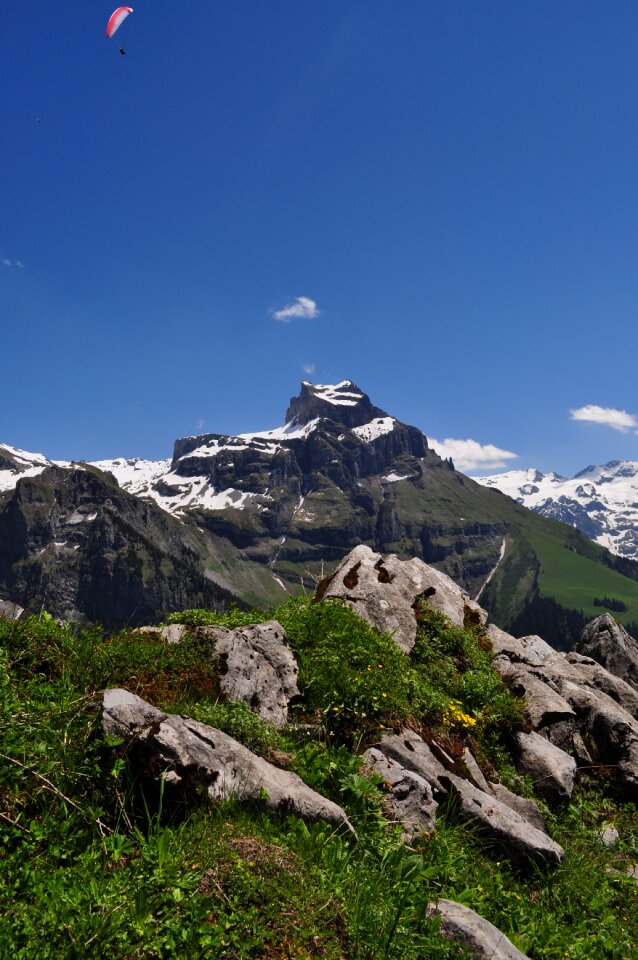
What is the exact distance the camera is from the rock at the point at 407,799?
29.5 feet

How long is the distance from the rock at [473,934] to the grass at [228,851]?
0.27m

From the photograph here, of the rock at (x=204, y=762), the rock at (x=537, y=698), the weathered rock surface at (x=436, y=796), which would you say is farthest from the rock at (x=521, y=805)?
the rock at (x=204, y=762)

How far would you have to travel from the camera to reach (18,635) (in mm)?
10367

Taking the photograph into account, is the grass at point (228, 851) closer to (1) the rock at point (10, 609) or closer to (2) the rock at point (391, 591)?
(1) the rock at point (10, 609)

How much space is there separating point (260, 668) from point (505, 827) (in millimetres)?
6035

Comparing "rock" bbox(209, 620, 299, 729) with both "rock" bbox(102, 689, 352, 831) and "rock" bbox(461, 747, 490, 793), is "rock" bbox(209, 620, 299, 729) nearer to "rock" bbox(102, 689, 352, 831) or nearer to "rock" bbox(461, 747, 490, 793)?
"rock" bbox(102, 689, 352, 831)

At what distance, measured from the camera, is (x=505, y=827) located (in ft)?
33.9

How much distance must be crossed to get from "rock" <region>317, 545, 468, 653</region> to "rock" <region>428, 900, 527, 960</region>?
33.4 feet

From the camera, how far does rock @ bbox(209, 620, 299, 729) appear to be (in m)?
11.8

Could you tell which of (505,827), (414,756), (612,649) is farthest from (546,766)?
(612,649)

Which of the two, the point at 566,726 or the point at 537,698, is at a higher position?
the point at 537,698

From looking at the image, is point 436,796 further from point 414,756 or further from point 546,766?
point 546,766

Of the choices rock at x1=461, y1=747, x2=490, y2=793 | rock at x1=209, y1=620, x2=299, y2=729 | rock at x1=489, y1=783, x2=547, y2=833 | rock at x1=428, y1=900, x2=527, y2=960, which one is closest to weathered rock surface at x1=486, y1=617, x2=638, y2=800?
rock at x1=489, y1=783, x2=547, y2=833

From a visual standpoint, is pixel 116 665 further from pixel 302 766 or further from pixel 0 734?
pixel 302 766
